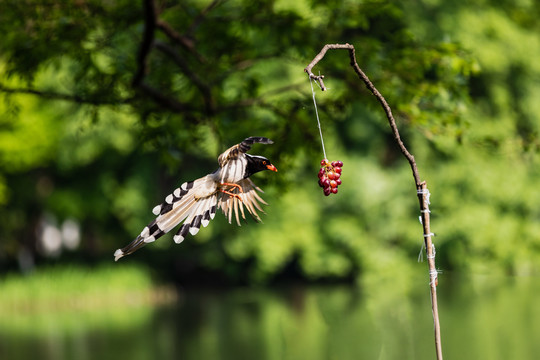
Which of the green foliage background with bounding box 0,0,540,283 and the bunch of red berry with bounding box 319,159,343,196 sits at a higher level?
the green foliage background with bounding box 0,0,540,283

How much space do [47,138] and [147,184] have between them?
9.11ft

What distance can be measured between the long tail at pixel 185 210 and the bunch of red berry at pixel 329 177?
1.01 ft

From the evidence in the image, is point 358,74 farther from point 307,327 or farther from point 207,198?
point 307,327

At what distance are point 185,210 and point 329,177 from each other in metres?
0.40

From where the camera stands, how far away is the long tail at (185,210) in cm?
204

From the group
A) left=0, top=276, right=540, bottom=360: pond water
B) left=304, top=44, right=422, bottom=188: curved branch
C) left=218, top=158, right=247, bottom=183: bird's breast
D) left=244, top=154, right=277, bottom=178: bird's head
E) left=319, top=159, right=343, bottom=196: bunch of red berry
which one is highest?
left=0, top=276, right=540, bottom=360: pond water

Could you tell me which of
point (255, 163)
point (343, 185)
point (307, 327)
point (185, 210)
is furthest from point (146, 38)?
point (343, 185)

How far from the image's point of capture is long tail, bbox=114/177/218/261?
2.04 meters

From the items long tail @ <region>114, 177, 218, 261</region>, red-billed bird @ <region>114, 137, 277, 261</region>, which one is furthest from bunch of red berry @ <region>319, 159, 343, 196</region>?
long tail @ <region>114, 177, 218, 261</region>

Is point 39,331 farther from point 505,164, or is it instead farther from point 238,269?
point 505,164

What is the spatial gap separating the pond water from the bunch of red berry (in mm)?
9291

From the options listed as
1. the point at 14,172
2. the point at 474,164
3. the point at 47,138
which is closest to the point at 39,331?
the point at 47,138

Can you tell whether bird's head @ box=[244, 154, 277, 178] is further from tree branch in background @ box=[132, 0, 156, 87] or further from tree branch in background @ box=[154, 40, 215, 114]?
tree branch in background @ box=[154, 40, 215, 114]

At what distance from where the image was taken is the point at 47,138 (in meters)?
18.9
